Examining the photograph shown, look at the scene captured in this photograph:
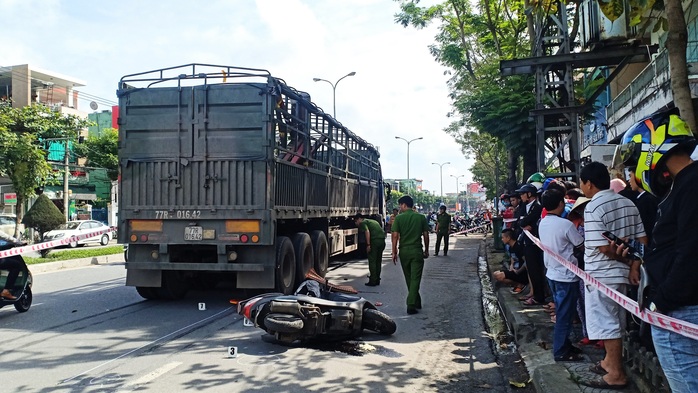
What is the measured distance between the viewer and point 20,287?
7.35 meters

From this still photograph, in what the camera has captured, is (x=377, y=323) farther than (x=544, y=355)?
Yes

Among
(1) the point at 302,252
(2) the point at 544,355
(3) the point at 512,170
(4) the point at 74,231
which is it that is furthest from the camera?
(4) the point at 74,231

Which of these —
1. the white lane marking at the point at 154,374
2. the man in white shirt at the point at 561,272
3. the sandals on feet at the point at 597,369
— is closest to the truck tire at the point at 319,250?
the white lane marking at the point at 154,374

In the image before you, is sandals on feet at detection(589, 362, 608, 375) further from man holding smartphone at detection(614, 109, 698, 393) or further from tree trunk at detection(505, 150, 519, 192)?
tree trunk at detection(505, 150, 519, 192)

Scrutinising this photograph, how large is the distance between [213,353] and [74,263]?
36.3ft

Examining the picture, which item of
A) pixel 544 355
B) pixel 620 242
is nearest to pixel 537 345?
pixel 544 355

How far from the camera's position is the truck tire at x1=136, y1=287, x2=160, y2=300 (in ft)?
27.7

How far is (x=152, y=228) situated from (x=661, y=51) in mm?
11650

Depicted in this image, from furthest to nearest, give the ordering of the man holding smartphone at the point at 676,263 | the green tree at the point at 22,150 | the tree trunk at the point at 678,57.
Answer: the green tree at the point at 22,150
the tree trunk at the point at 678,57
the man holding smartphone at the point at 676,263

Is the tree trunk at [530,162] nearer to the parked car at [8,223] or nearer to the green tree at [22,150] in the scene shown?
the green tree at [22,150]

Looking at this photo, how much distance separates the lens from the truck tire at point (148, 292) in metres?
8.43

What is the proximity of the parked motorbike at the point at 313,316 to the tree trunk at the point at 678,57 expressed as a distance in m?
3.68

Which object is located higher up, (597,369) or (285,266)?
(285,266)

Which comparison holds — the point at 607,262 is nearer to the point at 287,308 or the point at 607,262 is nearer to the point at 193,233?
the point at 287,308
